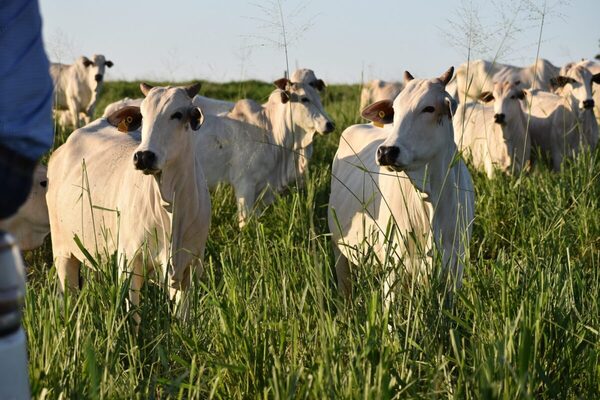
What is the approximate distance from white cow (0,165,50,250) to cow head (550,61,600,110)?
6.73 m

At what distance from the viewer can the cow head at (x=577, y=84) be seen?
36.4 feet

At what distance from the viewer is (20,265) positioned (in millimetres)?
1869

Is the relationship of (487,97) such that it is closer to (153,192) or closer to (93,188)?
(93,188)

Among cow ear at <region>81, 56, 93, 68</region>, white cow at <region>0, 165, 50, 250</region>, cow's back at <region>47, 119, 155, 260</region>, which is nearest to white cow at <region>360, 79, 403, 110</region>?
cow ear at <region>81, 56, 93, 68</region>

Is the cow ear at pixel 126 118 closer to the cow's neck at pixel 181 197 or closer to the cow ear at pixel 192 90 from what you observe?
the cow ear at pixel 192 90

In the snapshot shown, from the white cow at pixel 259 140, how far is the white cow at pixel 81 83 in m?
9.57

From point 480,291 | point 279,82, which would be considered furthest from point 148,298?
point 279,82

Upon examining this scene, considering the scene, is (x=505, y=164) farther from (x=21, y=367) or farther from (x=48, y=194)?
(x=21, y=367)

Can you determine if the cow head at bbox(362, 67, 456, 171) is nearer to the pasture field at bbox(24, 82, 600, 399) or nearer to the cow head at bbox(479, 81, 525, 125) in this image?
the pasture field at bbox(24, 82, 600, 399)

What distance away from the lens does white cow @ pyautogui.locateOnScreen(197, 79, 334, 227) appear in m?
8.82

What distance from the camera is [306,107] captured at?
930 centimetres

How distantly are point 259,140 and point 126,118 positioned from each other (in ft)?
11.7

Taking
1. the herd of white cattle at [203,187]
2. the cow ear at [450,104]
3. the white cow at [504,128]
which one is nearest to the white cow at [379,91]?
the white cow at [504,128]

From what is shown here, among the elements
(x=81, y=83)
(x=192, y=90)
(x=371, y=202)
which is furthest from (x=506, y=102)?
(x=81, y=83)
